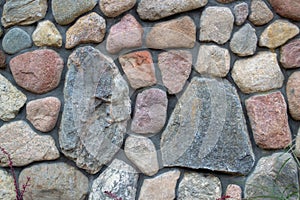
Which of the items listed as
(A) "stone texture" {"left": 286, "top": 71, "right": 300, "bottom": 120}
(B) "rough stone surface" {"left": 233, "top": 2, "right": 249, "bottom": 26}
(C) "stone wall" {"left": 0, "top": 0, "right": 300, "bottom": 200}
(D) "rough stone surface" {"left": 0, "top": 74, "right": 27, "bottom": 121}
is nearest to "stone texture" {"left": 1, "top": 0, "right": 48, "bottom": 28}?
(C) "stone wall" {"left": 0, "top": 0, "right": 300, "bottom": 200}

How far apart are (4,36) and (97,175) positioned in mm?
702

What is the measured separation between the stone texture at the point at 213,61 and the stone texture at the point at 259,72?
0.05 metres

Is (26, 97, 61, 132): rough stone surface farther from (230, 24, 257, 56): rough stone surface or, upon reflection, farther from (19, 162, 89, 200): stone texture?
(230, 24, 257, 56): rough stone surface

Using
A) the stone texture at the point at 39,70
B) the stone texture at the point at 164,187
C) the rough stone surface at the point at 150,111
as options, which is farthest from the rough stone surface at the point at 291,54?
the stone texture at the point at 39,70

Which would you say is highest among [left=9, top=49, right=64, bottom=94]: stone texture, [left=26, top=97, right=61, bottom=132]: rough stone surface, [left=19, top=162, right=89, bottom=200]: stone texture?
[left=9, top=49, right=64, bottom=94]: stone texture

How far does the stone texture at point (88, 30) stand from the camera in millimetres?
1686

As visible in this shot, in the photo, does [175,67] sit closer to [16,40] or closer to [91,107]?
[91,107]

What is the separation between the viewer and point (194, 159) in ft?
5.54

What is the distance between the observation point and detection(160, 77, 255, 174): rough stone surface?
167 cm

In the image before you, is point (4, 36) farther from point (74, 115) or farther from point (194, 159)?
point (194, 159)

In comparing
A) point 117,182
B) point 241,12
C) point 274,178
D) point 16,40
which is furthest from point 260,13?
point 16,40

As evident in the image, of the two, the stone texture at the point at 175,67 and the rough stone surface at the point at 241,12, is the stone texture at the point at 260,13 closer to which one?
the rough stone surface at the point at 241,12

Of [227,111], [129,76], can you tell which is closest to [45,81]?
[129,76]

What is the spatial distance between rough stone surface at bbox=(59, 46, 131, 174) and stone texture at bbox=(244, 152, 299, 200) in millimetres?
580
